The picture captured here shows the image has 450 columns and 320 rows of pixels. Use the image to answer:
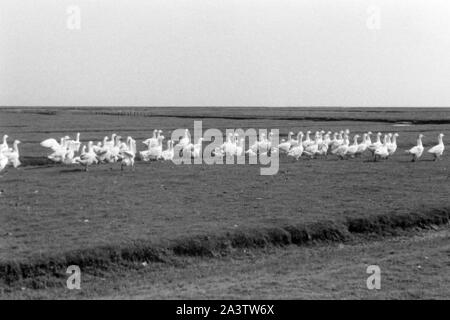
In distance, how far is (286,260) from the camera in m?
16.5

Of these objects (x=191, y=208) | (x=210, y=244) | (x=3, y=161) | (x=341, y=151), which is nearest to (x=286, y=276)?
(x=210, y=244)

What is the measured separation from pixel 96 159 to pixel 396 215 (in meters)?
16.8

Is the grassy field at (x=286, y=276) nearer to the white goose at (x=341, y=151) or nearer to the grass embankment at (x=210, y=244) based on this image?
the grass embankment at (x=210, y=244)

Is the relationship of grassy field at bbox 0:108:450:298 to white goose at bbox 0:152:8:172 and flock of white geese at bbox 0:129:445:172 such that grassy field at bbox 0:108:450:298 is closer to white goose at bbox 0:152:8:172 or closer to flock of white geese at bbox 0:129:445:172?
white goose at bbox 0:152:8:172

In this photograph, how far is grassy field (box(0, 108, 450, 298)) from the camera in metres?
16.2

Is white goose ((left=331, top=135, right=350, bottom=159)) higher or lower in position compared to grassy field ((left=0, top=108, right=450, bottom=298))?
higher

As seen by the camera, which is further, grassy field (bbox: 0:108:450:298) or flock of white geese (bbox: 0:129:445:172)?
flock of white geese (bbox: 0:129:445:172)

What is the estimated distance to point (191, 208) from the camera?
20625 mm

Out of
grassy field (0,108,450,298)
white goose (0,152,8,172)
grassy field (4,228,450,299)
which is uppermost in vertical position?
white goose (0,152,8,172)

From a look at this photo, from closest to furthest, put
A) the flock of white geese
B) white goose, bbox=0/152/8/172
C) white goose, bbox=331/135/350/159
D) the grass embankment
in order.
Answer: the grass embankment < white goose, bbox=0/152/8/172 < the flock of white geese < white goose, bbox=331/135/350/159

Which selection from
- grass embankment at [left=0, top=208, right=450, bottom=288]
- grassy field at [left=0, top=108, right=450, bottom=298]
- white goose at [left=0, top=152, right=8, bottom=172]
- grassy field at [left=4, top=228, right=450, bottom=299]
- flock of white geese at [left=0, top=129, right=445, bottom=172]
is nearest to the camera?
grassy field at [left=4, top=228, right=450, bottom=299]

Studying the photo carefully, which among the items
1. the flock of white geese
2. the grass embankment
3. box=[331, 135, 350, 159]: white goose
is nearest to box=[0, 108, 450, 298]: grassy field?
the grass embankment

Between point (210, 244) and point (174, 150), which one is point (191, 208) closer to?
point (210, 244)

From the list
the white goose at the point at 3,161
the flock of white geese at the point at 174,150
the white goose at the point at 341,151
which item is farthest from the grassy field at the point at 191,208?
the white goose at the point at 341,151
